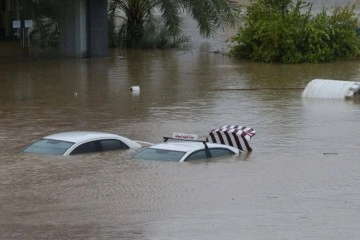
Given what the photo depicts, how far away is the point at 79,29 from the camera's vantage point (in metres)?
43.9

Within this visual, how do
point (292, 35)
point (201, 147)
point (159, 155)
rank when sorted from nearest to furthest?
point (159, 155)
point (201, 147)
point (292, 35)

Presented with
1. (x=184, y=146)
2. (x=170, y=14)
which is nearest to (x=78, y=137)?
(x=184, y=146)

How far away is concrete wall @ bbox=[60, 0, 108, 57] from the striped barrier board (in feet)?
70.4

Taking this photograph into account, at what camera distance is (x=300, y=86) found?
35125 millimetres

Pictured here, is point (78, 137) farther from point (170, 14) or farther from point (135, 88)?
point (170, 14)

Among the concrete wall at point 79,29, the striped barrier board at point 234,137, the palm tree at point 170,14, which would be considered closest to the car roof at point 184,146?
the striped barrier board at point 234,137

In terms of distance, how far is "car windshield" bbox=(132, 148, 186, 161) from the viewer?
68.6ft

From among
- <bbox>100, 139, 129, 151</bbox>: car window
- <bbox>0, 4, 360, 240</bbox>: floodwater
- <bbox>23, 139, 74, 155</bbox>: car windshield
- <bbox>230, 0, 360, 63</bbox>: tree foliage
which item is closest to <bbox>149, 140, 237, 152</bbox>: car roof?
<bbox>0, 4, 360, 240</bbox>: floodwater

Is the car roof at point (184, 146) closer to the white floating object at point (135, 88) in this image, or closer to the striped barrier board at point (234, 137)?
the striped barrier board at point (234, 137)

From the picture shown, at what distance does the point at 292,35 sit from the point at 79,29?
869 centimetres

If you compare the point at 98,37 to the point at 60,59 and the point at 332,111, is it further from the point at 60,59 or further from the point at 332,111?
the point at 332,111

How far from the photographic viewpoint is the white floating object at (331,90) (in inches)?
1257

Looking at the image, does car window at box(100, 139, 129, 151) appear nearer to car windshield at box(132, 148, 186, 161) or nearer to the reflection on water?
the reflection on water

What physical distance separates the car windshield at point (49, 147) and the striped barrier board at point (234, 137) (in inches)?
130
